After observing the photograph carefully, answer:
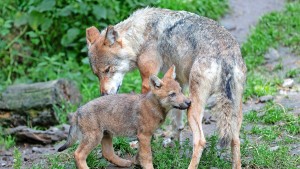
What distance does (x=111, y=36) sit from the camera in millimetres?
9242

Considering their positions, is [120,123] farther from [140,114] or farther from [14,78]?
[14,78]

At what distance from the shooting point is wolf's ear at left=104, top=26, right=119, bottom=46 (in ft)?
30.1

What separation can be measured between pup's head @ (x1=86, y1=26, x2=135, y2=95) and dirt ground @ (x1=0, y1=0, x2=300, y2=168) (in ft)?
4.47

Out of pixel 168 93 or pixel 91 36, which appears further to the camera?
pixel 91 36

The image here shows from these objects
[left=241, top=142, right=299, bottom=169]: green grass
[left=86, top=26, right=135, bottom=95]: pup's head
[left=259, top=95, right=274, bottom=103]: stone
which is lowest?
[left=259, top=95, right=274, bottom=103]: stone

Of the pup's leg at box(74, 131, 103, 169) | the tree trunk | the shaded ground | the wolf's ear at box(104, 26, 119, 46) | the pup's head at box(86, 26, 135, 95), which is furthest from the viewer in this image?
the shaded ground

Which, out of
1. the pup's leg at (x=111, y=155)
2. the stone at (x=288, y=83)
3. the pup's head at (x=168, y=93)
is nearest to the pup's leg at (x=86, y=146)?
the pup's leg at (x=111, y=155)

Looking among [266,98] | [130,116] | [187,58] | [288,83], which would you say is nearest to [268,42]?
[288,83]

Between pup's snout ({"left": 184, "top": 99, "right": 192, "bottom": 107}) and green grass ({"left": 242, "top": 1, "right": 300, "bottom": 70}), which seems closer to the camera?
pup's snout ({"left": 184, "top": 99, "right": 192, "bottom": 107})

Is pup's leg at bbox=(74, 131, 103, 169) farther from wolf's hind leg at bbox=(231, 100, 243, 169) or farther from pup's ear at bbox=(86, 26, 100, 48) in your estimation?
pup's ear at bbox=(86, 26, 100, 48)

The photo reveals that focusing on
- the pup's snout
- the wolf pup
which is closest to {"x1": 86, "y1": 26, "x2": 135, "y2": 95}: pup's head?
the wolf pup

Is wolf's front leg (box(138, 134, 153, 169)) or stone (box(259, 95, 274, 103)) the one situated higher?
wolf's front leg (box(138, 134, 153, 169))

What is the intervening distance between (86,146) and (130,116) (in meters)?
0.63

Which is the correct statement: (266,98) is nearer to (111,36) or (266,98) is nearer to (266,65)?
(266,65)
